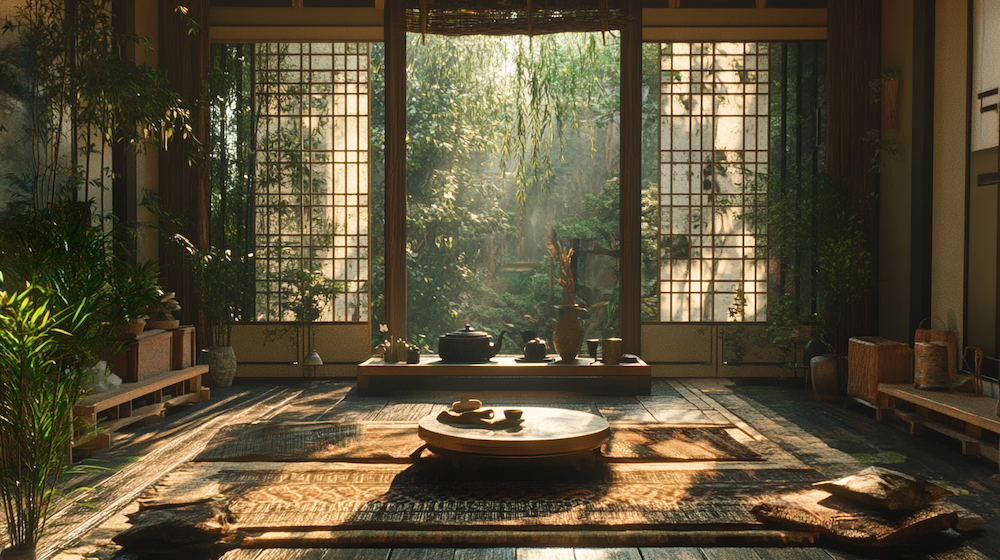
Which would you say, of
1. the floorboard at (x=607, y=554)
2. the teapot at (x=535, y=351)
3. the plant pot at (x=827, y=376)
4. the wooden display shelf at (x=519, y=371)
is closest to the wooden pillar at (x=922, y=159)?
the plant pot at (x=827, y=376)

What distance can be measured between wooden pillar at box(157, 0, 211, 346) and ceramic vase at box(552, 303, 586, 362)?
285 cm

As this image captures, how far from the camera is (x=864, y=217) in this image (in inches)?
213

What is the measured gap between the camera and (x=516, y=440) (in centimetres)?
282

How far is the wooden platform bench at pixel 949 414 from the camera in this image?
3266 mm

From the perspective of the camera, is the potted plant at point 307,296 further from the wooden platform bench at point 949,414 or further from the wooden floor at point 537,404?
the wooden platform bench at point 949,414

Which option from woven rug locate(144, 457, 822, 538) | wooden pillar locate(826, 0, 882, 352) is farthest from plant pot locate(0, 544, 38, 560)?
wooden pillar locate(826, 0, 882, 352)

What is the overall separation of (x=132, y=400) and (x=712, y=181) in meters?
4.73

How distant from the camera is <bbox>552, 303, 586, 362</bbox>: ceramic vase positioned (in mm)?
5066

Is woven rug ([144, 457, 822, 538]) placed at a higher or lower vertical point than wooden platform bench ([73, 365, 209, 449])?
lower

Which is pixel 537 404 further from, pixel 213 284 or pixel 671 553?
pixel 213 284

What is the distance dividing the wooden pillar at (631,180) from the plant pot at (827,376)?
1381mm

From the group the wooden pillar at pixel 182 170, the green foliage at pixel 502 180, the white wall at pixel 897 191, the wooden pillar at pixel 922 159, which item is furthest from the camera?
the green foliage at pixel 502 180

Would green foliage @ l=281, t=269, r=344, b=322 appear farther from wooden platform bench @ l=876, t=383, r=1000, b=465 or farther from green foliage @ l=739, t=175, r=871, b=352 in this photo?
wooden platform bench @ l=876, t=383, r=1000, b=465

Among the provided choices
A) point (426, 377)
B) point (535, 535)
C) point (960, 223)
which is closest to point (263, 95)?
point (426, 377)
